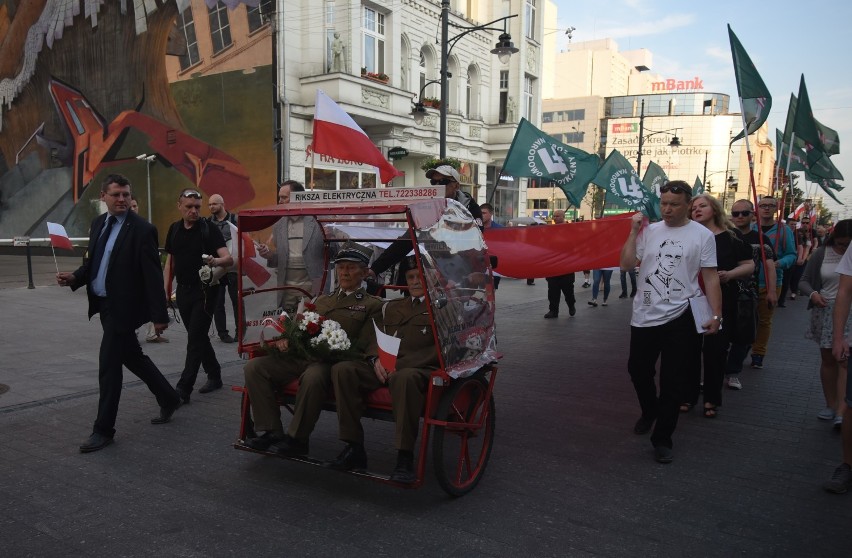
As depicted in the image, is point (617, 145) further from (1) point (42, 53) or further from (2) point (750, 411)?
(2) point (750, 411)

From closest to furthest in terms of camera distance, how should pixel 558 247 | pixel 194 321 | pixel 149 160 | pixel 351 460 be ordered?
pixel 351 460, pixel 194 321, pixel 558 247, pixel 149 160

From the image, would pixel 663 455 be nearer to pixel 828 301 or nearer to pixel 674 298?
pixel 674 298

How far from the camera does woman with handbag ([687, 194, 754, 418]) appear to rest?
5.71m

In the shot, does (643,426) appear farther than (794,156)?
No

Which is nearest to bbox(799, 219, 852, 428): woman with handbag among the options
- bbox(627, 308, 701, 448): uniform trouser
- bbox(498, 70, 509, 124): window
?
bbox(627, 308, 701, 448): uniform trouser

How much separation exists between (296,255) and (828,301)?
15.4ft

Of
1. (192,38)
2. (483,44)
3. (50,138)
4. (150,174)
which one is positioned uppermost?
(483,44)

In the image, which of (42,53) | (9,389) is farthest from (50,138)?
(9,389)

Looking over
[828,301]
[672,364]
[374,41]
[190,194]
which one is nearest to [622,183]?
[828,301]

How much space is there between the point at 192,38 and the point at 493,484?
19.7m

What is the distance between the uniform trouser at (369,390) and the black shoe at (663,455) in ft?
6.61

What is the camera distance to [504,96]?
28406mm

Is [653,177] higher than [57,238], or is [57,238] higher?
[653,177]

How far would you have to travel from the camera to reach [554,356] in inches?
330
